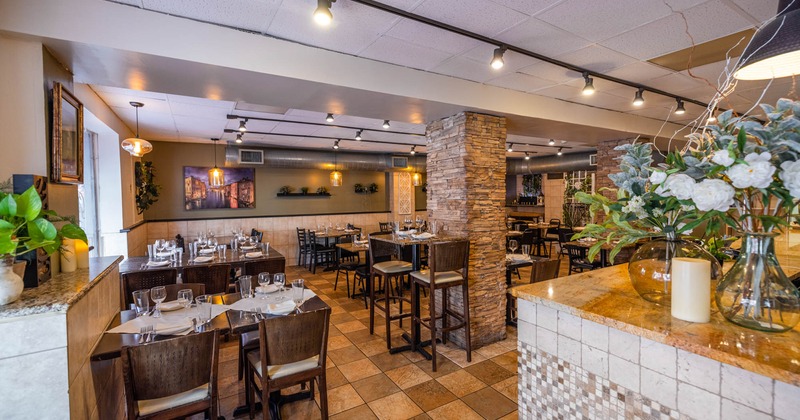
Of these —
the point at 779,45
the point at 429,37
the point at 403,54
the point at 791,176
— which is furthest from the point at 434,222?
the point at 791,176

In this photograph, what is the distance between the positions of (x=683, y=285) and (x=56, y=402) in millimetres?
2601

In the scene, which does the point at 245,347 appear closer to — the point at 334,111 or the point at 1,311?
the point at 1,311

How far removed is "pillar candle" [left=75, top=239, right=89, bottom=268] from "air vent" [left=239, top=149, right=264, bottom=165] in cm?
565

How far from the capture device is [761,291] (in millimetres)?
1282

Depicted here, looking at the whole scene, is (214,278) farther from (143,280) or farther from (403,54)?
(403,54)

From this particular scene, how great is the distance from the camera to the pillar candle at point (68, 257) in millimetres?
2055

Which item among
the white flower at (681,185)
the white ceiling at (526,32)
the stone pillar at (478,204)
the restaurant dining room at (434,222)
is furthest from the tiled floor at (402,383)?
the white ceiling at (526,32)

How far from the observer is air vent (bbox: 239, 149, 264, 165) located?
7.53m

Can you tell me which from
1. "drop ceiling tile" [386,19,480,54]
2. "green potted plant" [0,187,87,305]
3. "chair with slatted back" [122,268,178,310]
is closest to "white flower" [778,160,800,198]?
"drop ceiling tile" [386,19,480,54]

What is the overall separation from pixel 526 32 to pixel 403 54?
99 centimetres

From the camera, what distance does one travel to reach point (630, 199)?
1.59 m

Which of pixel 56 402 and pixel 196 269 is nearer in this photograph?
pixel 56 402

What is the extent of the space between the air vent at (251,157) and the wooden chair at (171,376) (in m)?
6.32

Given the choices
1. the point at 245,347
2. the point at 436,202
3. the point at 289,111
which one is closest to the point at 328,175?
the point at 289,111
